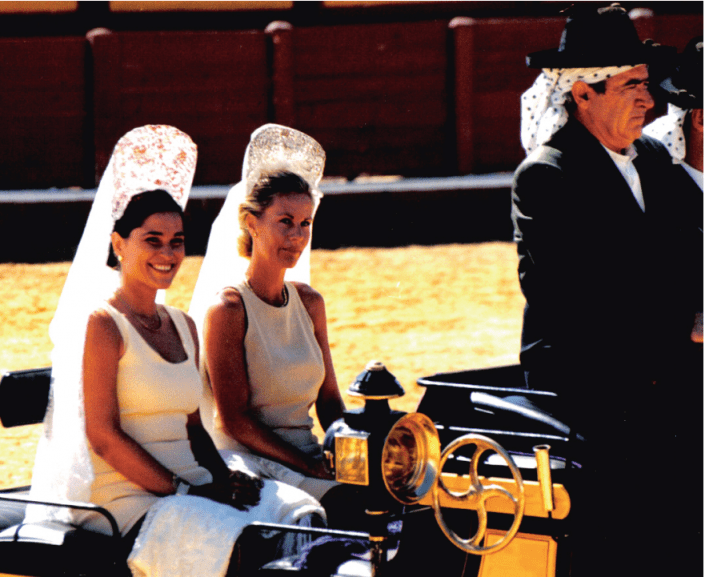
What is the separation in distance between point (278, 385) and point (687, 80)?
141cm

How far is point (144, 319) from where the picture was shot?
3104 millimetres

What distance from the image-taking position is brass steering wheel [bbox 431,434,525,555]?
217 centimetres

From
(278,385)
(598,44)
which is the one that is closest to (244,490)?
(278,385)

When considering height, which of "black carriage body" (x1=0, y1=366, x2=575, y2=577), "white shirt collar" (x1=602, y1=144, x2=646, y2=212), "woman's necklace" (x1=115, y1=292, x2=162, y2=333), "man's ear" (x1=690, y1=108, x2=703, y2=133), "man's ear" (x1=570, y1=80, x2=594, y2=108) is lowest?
"black carriage body" (x1=0, y1=366, x2=575, y2=577)

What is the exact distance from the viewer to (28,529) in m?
2.87

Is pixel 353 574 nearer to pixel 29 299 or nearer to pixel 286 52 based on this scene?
pixel 29 299

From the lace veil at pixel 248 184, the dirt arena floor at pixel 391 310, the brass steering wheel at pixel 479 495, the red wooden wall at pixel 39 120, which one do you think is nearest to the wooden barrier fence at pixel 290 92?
the red wooden wall at pixel 39 120

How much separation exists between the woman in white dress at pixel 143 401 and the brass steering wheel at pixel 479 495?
66 cm

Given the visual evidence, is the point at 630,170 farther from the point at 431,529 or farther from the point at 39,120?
the point at 39,120

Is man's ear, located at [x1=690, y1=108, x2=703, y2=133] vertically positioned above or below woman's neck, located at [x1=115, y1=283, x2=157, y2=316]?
above

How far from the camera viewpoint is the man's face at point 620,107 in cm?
307

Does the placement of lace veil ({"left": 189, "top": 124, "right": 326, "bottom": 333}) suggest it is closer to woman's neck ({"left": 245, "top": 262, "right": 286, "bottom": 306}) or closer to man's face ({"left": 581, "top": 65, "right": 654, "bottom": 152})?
woman's neck ({"left": 245, "top": 262, "right": 286, "bottom": 306})

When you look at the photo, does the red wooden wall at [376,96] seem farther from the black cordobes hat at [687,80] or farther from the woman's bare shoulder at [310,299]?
the black cordobes hat at [687,80]

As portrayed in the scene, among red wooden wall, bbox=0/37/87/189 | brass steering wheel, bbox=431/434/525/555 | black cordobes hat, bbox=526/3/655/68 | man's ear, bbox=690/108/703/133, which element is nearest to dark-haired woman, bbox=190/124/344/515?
black cordobes hat, bbox=526/3/655/68
